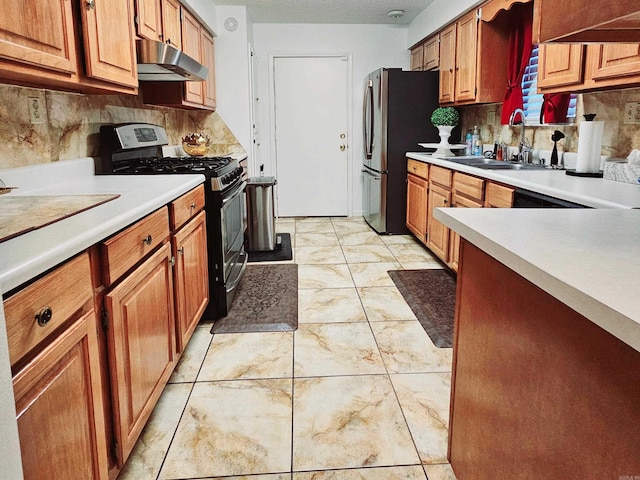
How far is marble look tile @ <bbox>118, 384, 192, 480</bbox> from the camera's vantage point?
65.9 inches

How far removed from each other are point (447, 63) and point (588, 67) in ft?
7.79

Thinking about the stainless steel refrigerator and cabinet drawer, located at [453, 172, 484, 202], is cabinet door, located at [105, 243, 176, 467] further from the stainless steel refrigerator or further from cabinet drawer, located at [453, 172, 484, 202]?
the stainless steel refrigerator

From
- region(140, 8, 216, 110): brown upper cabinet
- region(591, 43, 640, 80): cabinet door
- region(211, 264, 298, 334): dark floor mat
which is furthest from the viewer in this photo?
region(140, 8, 216, 110): brown upper cabinet

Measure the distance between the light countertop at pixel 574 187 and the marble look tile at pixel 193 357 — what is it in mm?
1817

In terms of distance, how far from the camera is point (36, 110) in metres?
2.22

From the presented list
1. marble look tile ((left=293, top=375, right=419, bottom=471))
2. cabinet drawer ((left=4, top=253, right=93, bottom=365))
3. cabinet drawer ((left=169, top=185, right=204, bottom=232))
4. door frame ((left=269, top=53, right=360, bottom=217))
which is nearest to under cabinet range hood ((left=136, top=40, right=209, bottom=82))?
cabinet drawer ((left=169, top=185, right=204, bottom=232))

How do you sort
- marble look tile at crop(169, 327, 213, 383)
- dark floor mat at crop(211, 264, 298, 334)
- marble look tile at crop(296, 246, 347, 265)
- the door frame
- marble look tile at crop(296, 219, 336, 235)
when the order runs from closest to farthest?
marble look tile at crop(169, 327, 213, 383)
dark floor mat at crop(211, 264, 298, 334)
marble look tile at crop(296, 246, 347, 265)
marble look tile at crop(296, 219, 336, 235)
the door frame

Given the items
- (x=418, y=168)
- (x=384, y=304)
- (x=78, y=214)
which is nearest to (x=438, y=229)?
(x=418, y=168)

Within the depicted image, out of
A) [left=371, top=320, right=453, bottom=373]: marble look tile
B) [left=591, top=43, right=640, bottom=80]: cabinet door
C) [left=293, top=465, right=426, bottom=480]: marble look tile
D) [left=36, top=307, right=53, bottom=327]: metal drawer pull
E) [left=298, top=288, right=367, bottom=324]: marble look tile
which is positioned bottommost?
[left=293, top=465, right=426, bottom=480]: marble look tile

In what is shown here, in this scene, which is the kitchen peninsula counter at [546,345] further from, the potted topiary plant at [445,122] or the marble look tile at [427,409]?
the potted topiary plant at [445,122]

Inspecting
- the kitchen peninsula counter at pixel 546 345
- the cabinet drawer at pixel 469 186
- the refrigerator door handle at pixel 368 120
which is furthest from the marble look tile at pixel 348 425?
the refrigerator door handle at pixel 368 120

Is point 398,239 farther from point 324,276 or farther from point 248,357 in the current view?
point 248,357

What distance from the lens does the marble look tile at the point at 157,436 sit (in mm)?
1674

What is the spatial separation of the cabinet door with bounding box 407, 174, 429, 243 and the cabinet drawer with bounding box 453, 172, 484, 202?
75 cm
